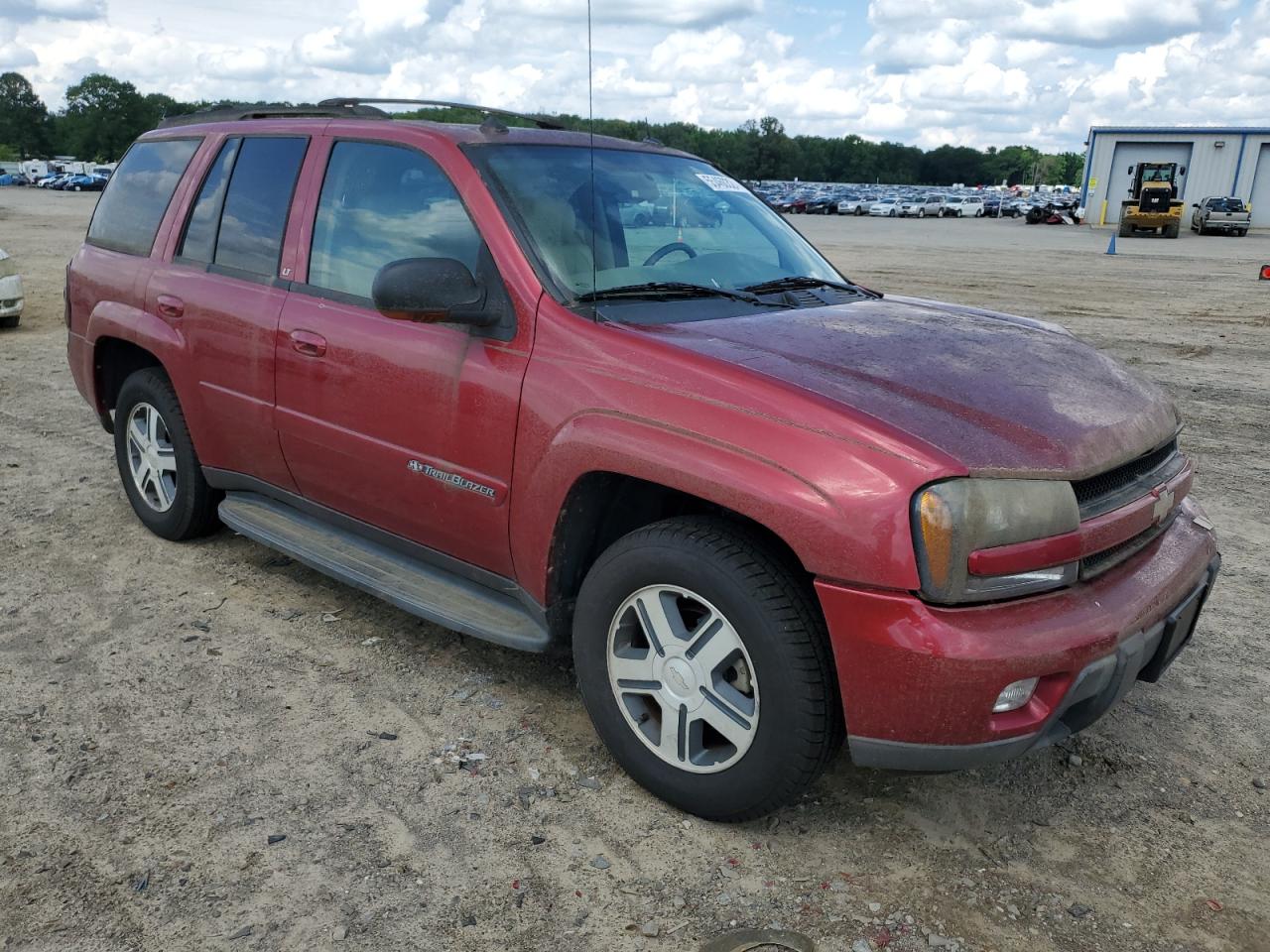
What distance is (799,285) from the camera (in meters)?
3.85

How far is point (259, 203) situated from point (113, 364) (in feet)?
5.15

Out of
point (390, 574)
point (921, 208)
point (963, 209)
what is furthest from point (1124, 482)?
point (963, 209)

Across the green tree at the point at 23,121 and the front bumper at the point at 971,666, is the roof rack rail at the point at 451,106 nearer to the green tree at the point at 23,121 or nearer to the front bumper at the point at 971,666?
the front bumper at the point at 971,666

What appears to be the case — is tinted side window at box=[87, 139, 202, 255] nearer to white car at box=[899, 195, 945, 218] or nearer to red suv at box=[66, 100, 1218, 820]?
red suv at box=[66, 100, 1218, 820]

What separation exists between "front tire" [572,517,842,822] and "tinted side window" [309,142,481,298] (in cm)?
121

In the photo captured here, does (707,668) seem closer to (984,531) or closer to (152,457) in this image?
(984,531)

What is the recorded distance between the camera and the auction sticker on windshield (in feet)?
13.7

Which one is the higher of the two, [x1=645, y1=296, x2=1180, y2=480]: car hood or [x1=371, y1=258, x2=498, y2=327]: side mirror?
[x1=371, y1=258, x2=498, y2=327]: side mirror

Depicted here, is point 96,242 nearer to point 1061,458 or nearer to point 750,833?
point 750,833

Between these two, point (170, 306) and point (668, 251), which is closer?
point (668, 251)

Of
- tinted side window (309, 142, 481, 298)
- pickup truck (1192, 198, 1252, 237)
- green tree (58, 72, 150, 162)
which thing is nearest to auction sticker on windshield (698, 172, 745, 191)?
tinted side window (309, 142, 481, 298)

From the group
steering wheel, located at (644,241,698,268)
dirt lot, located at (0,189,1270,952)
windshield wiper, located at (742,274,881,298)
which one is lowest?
dirt lot, located at (0,189,1270,952)

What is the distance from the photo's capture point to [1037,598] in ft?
8.30

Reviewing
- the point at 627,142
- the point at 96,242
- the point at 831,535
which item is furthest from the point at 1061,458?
the point at 96,242
